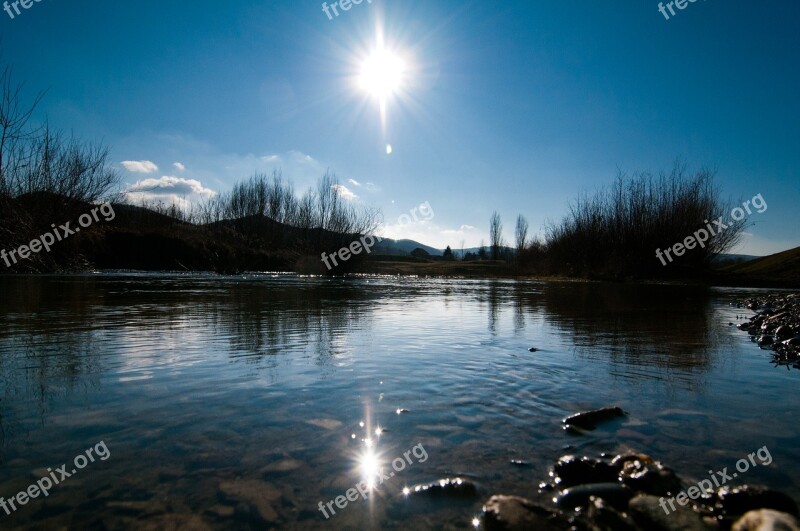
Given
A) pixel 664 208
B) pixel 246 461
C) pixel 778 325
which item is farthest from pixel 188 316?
pixel 664 208

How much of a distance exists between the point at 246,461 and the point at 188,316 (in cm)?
656

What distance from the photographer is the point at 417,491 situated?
6.89 ft

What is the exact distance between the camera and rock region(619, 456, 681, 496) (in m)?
2.08

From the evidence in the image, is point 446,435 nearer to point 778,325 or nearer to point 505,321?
point 505,321

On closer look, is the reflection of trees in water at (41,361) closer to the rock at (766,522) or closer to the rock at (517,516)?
the rock at (517,516)

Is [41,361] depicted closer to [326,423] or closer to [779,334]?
[326,423]

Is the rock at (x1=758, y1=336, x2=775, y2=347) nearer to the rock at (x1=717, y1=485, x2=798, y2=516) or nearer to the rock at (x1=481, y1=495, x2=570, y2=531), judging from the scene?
the rock at (x1=717, y1=485, x2=798, y2=516)

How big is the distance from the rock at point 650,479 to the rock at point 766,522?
0.31m

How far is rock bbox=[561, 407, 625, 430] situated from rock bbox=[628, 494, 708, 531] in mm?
985

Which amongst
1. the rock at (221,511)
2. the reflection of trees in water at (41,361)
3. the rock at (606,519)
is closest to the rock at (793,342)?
the rock at (606,519)

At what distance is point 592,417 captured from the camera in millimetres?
3018

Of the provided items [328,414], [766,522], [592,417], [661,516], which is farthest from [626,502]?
[328,414]

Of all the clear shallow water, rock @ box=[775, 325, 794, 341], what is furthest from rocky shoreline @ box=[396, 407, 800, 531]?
rock @ box=[775, 325, 794, 341]

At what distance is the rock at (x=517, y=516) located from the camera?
1784mm
